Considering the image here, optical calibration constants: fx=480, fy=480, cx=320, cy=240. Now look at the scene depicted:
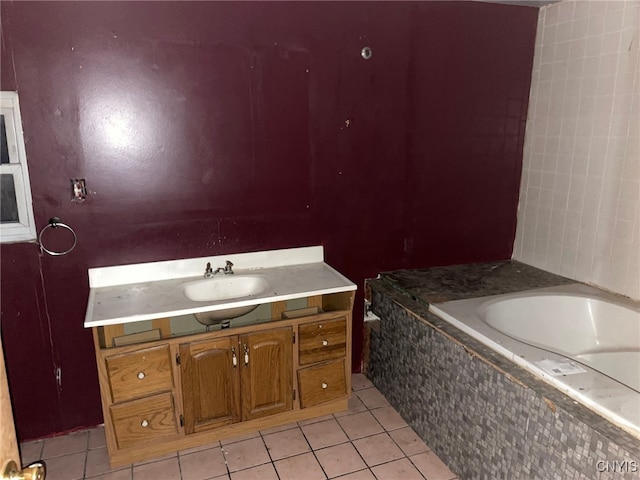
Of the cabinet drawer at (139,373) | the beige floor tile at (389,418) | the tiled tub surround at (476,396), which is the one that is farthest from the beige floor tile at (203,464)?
the tiled tub surround at (476,396)

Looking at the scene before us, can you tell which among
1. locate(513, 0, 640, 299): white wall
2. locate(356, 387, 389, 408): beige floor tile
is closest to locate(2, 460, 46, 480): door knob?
locate(356, 387, 389, 408): beige floor tile

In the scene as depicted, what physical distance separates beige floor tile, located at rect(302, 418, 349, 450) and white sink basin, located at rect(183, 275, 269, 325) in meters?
0.68

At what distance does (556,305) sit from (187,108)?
2108mm

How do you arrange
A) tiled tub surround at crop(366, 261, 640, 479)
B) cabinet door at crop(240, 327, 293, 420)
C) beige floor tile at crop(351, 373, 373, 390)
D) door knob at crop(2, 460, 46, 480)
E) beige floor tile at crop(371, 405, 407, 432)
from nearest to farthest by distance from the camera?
1. door knob at crop(2, 460, 46, 480)
2. tiled tub surround at crop(366, 261, 640, 479)
3. cabinet door at crop(240, 327, 293, 420)
4. beige floor tile at crop(371, 405, 407, 432)
5. beige floor tile at crop(351, 373, 373, 390)

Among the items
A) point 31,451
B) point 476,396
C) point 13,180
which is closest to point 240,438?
point 31,451

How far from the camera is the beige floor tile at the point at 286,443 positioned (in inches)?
87.7

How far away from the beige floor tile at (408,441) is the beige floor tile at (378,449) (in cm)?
3

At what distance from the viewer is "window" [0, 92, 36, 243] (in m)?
2.04

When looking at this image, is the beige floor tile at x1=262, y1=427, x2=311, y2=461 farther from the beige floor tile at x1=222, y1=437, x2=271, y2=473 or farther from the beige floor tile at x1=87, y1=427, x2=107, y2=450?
the beige floor tile at x1=87, y1=427, x2=107, y2=450

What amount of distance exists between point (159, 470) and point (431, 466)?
1.21 meters

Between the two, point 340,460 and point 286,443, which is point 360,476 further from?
point 286,443

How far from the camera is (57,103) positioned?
2076 millimetres

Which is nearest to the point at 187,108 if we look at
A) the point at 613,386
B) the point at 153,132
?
the point at 153,132

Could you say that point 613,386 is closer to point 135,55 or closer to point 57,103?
point 135,55
